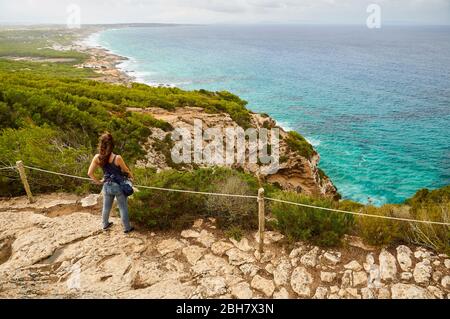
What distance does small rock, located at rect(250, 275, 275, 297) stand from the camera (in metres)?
5.32

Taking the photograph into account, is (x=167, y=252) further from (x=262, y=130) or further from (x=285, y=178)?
(x=262, y=130)

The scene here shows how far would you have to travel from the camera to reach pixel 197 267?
232 inches

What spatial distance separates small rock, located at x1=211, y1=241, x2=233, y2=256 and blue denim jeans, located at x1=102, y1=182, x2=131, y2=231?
187 cm

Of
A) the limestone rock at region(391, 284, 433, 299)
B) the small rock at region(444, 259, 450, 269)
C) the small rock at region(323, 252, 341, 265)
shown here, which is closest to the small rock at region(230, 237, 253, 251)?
the small rock at region(323, 252, 341, 265)

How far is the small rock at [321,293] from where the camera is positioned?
16.8ft

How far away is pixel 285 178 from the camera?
19953 millimetres

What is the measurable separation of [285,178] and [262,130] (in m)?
3.48

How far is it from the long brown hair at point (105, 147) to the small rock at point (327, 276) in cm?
426

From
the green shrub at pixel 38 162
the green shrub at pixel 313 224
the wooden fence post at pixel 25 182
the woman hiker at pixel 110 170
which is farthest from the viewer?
the green shrub at pixel 38 162

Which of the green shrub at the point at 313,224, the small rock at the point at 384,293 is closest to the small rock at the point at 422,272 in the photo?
the small rock at the point at 384,293

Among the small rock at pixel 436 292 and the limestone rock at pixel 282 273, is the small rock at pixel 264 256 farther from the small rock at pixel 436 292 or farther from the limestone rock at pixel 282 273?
the small rock at pixel 436 292

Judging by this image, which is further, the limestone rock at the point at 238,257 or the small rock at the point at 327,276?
the limestone rock at the point at 238,257

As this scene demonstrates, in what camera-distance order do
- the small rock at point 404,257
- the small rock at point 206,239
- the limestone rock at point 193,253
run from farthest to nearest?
the small rock at point 206,239
the limestone rock at point 193,253
the small rock at point 404,257

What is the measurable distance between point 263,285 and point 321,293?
0.91 metres
